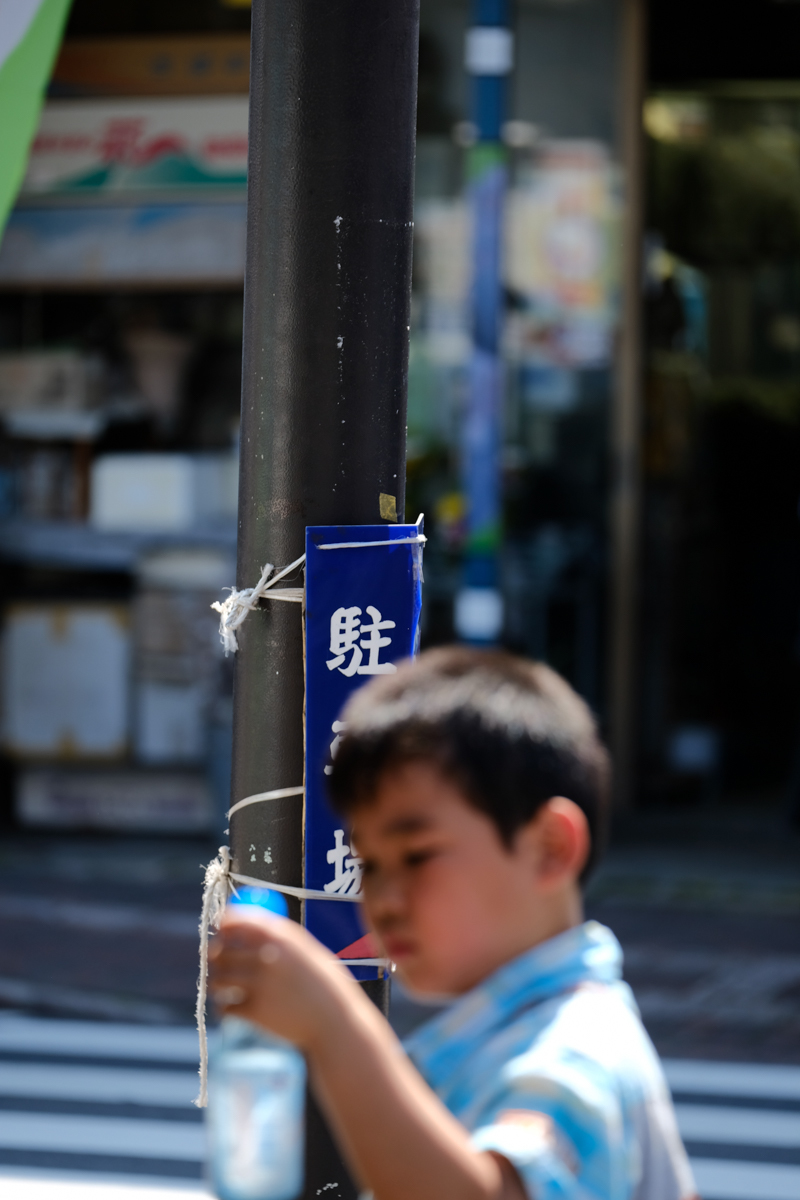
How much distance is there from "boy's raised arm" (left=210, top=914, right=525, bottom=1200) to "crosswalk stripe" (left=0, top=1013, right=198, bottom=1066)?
475 cm

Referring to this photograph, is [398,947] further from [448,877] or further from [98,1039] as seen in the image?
[98,1039]

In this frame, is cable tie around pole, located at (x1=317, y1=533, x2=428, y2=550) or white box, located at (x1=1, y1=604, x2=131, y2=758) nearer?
cable tie around pole, located at (x1=317, y1=533, x2=428, y2=550)

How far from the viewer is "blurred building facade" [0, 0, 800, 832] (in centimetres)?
955

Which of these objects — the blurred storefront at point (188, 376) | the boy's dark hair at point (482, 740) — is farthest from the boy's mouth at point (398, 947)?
the blurred storefront at point (188, 376)

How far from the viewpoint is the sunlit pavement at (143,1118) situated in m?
5.10

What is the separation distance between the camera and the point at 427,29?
949 cm

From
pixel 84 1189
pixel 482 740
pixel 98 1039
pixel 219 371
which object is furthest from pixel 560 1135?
pixel 219 371

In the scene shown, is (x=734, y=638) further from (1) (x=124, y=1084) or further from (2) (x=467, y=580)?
(1) (x=124, y=1084)

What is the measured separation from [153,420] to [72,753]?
184cm

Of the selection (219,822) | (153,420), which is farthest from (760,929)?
(153,420)

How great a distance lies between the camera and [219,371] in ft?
32.3

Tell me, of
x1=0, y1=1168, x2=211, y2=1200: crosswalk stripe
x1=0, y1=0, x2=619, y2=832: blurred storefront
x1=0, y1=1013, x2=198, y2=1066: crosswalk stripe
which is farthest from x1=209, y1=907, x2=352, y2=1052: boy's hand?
x1=0, y1=0, x2=619, y2=832: blurred storefront

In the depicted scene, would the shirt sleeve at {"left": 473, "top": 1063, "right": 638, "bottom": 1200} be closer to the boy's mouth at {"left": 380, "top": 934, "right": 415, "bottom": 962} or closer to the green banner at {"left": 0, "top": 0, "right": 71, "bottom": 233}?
the boy's mouth at {"left": 380, "top": 934, "right": 415, "bottom": 962}

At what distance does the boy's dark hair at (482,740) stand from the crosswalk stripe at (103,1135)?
386cm
